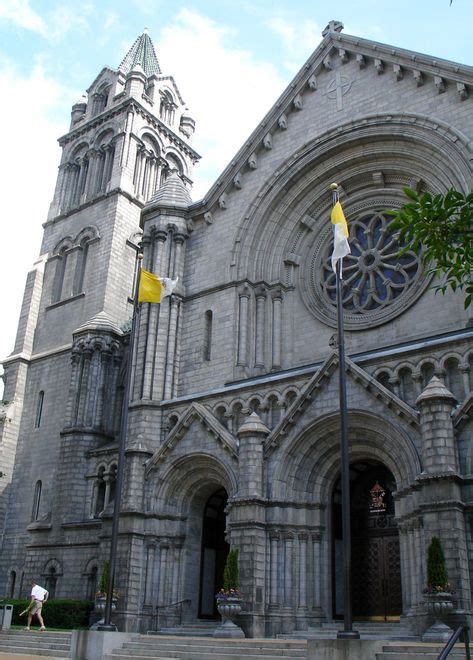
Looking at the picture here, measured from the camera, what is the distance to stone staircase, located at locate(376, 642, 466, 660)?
45.6 feet

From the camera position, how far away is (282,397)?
22750 millimetres

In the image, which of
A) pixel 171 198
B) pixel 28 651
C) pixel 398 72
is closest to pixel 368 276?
pixel 398 72

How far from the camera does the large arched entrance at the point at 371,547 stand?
2077 cm

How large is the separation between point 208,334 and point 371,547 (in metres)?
10.0

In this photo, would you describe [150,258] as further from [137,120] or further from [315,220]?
[137,120]

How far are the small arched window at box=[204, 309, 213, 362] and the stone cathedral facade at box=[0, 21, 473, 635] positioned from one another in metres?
0.06

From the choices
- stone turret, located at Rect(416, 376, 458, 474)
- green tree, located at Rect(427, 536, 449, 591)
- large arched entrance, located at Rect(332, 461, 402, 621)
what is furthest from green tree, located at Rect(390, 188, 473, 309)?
large arched entrance, located at Rect(332, 461, 402, 621)

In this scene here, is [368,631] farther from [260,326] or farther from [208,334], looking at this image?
[208,334]

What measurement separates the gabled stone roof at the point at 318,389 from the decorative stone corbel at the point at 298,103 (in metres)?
12.3

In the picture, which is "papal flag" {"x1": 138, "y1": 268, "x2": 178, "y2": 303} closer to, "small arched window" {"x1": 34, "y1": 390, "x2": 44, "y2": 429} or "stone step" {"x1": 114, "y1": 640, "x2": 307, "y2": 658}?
"stone step" {"x1": 114, "y1": 640, "x2": 307, "y2": 658}

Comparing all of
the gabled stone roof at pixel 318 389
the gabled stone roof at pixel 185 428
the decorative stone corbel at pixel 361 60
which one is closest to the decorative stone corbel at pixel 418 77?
the decorative stone corbel at pixel 361 60

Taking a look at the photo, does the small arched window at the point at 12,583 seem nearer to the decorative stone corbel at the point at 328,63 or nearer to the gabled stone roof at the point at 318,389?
the gabled stone roof at the point at 318,389

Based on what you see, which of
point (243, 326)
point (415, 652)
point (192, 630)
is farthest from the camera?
point (243, 326)

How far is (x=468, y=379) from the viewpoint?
64.0ft
